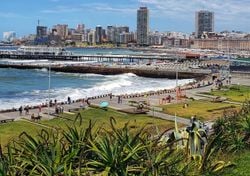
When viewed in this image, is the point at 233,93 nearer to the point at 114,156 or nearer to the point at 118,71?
the point at 114,156

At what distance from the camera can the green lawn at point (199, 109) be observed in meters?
38.9

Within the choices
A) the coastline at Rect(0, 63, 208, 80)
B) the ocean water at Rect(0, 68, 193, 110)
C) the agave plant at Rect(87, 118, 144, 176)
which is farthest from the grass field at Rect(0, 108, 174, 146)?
the coastline at Rect(0, 63, 208, 80)

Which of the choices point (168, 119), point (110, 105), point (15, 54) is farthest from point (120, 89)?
point (15, 54)

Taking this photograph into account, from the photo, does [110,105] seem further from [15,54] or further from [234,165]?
[15,54]

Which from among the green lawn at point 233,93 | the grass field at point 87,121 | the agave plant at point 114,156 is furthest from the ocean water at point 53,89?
the agave plant at point 114,156

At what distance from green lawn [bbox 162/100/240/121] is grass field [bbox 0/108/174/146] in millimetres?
3654

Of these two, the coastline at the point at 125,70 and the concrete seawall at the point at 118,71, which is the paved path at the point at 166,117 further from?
the concrete seawall at the point at 118,71

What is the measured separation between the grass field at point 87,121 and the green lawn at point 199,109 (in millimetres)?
3654

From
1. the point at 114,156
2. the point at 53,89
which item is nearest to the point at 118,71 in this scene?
the point at 53,89

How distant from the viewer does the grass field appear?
3045cm

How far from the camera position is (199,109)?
139 ft

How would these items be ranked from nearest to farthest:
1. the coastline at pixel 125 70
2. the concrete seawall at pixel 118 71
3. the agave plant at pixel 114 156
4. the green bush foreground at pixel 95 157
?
the green bush foreground at pixel 95 157
the agave plant at pixel 114 156
the coastline at pixel 125 70
the concrete seawall at pixel 118 71

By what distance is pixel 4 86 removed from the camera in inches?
3359

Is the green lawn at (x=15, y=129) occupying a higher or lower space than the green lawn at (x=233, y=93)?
higher
